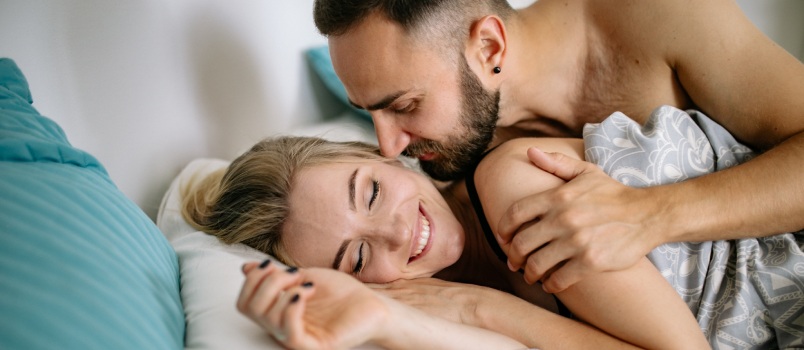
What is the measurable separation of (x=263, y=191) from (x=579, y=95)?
0.84 meters

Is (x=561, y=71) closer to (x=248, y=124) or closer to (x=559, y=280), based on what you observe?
(x=559, y=280)

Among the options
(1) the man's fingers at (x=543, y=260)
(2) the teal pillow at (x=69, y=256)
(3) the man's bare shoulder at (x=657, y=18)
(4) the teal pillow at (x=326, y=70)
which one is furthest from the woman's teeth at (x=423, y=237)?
(4) the teal pillow at (x=326, y=70)

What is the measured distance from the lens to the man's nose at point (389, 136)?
135 centimetres

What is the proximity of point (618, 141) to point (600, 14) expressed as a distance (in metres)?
0.46

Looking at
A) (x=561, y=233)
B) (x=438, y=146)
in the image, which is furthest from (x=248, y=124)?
(x=561, y=233)

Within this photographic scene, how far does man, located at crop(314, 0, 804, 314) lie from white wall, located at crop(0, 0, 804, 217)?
1.51ft

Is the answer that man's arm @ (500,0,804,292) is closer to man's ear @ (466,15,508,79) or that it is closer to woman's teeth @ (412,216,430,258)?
woman's teeth @ (412,216,430,258)

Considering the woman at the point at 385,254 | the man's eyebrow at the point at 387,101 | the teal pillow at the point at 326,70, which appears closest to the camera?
the woman at the point at 385,254

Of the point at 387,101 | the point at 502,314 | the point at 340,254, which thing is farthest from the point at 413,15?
the point at 502,314

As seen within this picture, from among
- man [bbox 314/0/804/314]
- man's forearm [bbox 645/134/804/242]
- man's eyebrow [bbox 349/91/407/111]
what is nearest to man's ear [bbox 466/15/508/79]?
man [bbox 314/0/804/314]

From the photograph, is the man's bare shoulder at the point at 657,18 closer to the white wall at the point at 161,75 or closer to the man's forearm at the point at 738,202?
the man's forearm at the point at 738,202

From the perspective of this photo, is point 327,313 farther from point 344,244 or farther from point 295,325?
point 344,244

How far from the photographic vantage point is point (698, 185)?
3.72 feet

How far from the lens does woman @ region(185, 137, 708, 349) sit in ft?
2.61
